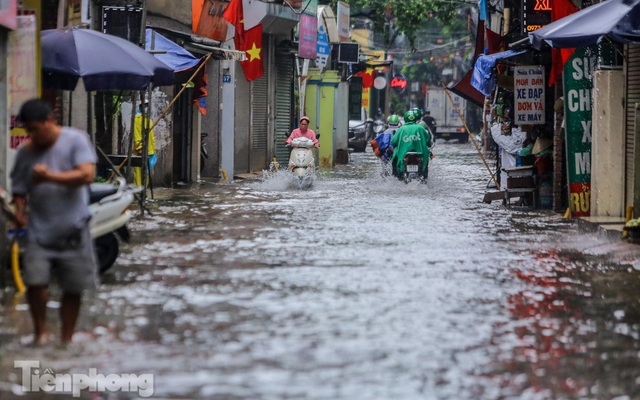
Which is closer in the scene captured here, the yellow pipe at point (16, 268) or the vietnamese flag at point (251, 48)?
the yellow pipe at point (16, 268)

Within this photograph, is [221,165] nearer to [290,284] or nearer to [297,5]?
[297,5]

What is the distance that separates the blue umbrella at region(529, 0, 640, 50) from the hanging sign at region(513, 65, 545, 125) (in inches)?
165

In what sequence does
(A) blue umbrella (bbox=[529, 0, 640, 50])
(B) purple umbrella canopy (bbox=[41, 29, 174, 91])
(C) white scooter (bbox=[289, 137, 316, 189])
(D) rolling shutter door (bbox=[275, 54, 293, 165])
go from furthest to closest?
1. (D) rolling shutter door (bbox=[275, 54, 293, 165])
2. (C) white scooter (bbox=[289, 137, 316, 189])
3. (B) purple umbrella canopy (bbox=[41, 29, 174, 91])
4. (A) blue umbrella (bbox=[529, 0, 640, 50])

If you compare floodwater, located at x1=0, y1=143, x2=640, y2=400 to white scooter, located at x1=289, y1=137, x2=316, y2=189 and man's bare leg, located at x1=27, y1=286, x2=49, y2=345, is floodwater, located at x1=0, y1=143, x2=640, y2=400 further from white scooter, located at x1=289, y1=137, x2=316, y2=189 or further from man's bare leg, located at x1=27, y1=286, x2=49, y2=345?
white scooter, located at x1=289, y1=137, x2=316, y2=189

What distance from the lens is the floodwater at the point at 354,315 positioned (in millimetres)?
6781

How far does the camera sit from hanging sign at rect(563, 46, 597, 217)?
17.3 m

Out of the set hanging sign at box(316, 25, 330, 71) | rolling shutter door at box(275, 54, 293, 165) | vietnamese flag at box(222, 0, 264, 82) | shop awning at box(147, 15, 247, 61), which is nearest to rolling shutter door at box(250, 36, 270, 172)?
rolling shutter door at box(275, 54, 293, 165)

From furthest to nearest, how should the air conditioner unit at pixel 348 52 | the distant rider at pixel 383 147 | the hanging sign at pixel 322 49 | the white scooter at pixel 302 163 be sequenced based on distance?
the air conditioner unit at pixel 348 52
the hanging sign at pixel 322 49
the distant rider at pixel 383 147
the white scooter at pixel 302 163

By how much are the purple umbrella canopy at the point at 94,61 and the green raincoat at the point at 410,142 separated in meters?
9.76

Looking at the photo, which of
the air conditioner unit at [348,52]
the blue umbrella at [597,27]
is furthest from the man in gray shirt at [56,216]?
the air conditioner unit at [348,52]

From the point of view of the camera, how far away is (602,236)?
15141 millimetres

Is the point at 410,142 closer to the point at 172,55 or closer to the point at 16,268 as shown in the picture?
the point at 172,55

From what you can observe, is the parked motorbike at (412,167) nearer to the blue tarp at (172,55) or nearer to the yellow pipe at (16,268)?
the blue tarp at (172,55)

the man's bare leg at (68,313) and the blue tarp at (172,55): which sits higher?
the blue tarp at (172,55)
